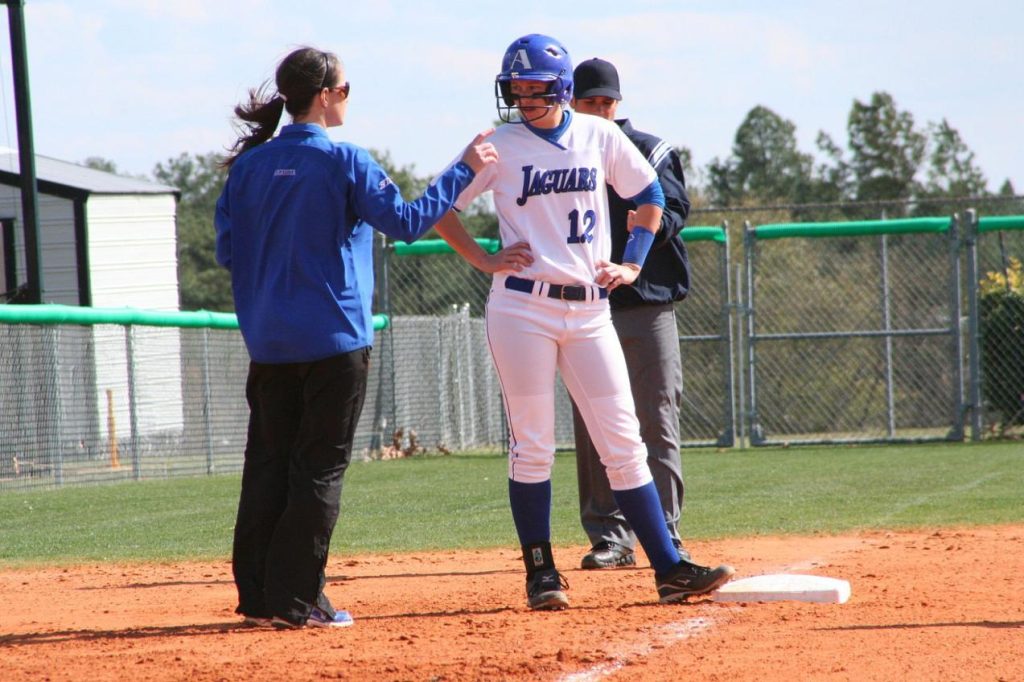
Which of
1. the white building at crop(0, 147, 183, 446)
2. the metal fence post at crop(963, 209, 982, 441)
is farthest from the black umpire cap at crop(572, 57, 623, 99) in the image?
the white building at crop(0, 147, 183, 446)

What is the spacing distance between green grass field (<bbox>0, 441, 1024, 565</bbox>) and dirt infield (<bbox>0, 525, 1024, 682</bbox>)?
95 cm

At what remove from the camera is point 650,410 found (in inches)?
234

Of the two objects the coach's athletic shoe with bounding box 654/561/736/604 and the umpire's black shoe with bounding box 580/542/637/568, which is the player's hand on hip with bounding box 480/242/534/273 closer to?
the coach's athletic shoe with bounding box 654/561/736/604

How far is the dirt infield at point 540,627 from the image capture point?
3.69 metres

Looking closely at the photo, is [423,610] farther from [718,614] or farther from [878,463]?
[878,463]

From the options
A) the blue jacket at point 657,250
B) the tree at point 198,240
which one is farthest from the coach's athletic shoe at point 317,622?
the tree at point 198,240

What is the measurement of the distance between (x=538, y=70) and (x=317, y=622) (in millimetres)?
2070

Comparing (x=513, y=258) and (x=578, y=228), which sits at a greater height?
(x=578, y=228)

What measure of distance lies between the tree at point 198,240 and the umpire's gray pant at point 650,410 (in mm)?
41429

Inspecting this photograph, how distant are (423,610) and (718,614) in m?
1.10

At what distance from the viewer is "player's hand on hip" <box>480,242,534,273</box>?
4660 millimetres

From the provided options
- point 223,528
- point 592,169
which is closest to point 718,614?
point 592,169

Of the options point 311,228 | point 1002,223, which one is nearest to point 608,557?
point 311,228

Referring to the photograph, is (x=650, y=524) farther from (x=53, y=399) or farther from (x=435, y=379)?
(x=435, y=379)
